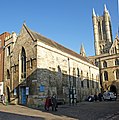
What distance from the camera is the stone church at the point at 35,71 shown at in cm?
2495

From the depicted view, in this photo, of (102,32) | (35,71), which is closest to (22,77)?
(35,71)

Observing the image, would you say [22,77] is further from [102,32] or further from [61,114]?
[102,32]

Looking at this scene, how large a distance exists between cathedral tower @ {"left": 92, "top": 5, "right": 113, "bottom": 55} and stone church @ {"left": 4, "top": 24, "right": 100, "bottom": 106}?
49627 millimetres

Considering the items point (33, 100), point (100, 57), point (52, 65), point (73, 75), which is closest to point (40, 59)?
point (52, 65)

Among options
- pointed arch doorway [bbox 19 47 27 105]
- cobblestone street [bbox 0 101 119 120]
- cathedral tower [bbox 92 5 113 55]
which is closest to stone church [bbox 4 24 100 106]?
pointed arch doorway [bbox 19 47 27 105]

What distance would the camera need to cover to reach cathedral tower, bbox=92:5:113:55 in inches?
3226

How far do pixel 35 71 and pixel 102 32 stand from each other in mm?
66882

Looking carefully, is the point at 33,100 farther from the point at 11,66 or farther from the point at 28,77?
the point at 11,66

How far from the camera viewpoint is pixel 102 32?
282 ft

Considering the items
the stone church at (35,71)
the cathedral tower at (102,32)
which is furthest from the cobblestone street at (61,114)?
the cathedral tower at (102,32)

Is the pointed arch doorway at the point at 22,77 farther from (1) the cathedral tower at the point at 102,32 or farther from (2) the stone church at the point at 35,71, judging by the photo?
(1) the cathedral tower at the point at 102,32

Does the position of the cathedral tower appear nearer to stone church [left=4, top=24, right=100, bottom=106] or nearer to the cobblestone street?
stone church [left=4, top=24, right=100, bottom=106]

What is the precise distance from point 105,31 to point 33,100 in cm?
6763

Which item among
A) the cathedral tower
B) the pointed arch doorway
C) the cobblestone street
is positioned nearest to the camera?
the cobblestone street
